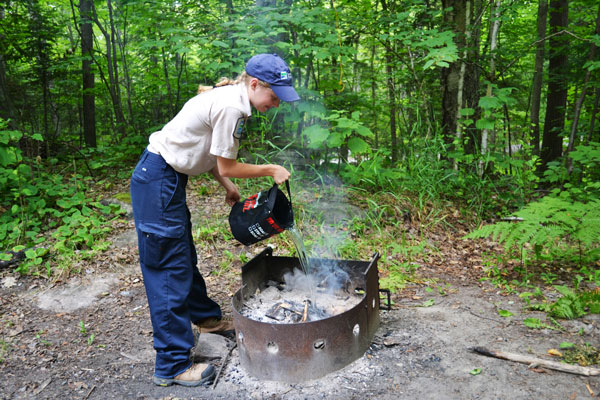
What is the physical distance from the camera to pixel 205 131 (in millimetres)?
2367

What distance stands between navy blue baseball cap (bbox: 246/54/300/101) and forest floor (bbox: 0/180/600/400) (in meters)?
1.72

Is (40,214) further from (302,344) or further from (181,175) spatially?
(302,344)

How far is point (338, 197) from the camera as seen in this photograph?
5461mm

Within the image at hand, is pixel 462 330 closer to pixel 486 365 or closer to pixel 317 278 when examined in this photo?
pixel 486 365

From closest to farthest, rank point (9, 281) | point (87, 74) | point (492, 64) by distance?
point (9, 281) < point (492, 64) < point (87, 74)

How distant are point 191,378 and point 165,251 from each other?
0.83 metres

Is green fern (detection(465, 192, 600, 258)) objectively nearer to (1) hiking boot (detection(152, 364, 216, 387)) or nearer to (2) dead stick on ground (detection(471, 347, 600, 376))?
(2) dead stick on ground (detection(471, 347, 600, 376))

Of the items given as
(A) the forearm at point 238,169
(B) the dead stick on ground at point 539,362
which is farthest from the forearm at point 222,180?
(B) the dead stick on ground at point 539,362

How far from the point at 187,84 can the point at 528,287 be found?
683 cm

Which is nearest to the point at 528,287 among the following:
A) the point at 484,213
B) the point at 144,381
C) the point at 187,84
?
the point at 484,213

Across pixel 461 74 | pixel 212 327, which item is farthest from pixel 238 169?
pixel 461 74

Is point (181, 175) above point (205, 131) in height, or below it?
below

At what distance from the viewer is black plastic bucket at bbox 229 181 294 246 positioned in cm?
247

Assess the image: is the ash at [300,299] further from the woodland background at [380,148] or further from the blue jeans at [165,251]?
the woodland background at [380,148]
